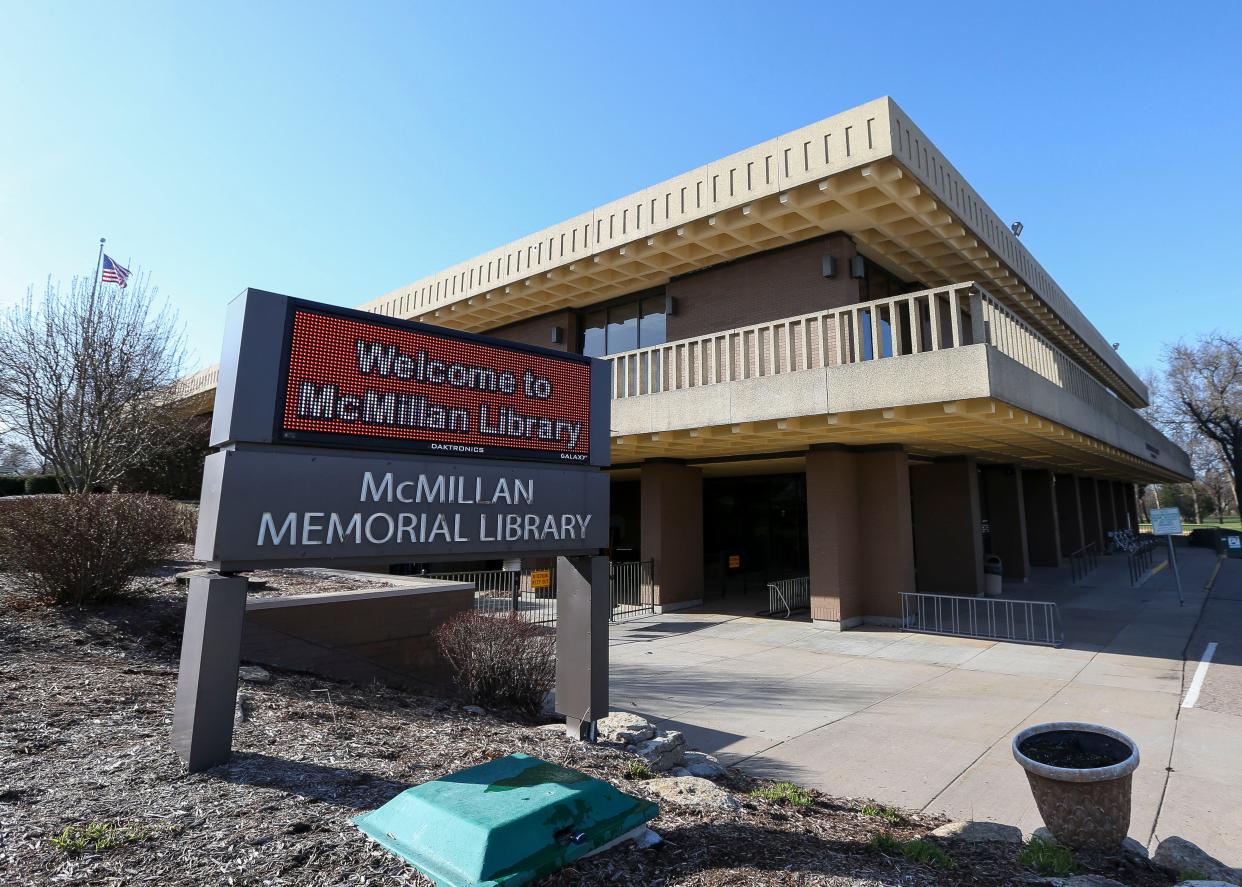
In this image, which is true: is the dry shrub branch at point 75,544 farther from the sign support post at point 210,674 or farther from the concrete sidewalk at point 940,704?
the concrete sidewalk at point 940,704

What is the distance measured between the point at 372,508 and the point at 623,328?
13098 mm

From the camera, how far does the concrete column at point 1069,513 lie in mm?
27344

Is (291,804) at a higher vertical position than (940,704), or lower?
higher

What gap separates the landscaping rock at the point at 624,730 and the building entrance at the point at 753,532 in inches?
507

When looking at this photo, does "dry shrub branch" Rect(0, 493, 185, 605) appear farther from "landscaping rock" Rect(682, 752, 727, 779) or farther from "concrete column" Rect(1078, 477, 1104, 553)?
"concrete column" Rect(1078, 477, 1104, 553)

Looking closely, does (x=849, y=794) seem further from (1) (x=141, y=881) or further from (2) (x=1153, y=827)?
(1) (x=141, y=881)

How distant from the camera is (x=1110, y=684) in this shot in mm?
8305

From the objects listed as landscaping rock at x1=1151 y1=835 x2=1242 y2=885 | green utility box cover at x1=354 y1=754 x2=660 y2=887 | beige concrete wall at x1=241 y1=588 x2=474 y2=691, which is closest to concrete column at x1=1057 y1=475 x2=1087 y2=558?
beige concrete wall at x1=241 y1=588 x2=474 y2=691

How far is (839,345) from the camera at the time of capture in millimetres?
10930

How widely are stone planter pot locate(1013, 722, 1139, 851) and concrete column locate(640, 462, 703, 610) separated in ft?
37.7

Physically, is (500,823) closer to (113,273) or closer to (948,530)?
(948,530)

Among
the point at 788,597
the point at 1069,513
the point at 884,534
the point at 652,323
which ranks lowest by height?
the point at 788,597

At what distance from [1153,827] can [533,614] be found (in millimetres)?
11004

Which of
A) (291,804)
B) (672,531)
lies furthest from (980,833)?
(672,531)
